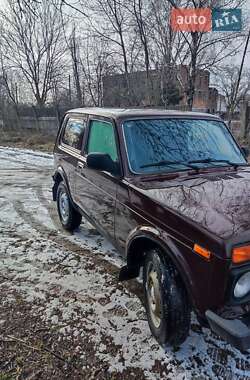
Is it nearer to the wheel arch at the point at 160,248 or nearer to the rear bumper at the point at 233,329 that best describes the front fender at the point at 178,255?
the wheel arch at the point at 160,248

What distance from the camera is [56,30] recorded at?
21453 mm

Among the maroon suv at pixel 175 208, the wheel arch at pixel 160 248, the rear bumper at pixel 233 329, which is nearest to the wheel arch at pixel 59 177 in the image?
the maroon suv at pixel 175 208

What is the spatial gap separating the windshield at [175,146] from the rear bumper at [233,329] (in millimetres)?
1475

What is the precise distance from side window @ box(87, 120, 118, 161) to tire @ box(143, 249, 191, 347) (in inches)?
48.4

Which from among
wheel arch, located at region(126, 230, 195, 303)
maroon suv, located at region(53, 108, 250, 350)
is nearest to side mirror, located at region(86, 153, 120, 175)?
maroon suv, located at region(53, 108, 250, 350)

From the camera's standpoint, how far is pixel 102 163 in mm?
3072

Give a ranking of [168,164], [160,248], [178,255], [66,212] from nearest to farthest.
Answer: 1. [178,255]
2. [160,248]
3. [168,164]
4. [66,212]

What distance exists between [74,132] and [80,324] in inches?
110

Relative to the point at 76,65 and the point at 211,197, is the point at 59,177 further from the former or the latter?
the point at 76,65

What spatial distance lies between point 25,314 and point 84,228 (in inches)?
88.3

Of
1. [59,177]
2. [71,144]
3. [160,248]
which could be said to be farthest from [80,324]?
[59,177]

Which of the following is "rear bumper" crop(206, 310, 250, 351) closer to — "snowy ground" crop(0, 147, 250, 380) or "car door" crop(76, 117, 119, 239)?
"snowy ground" crop(0, 147, 250, 380)

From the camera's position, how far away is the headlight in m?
1.95

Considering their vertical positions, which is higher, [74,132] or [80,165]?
[74,132]
